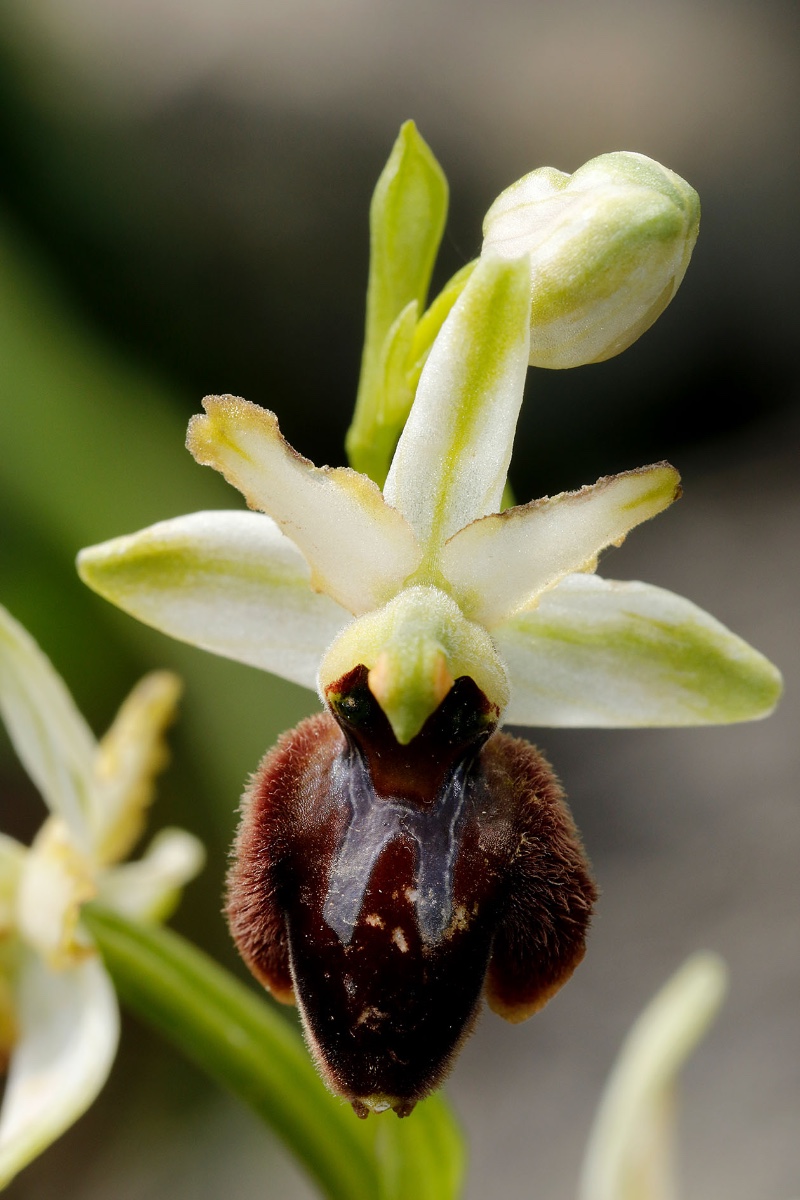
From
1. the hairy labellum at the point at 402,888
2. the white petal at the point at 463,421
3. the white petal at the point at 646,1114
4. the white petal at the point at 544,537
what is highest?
the white petal at the point at 463,421

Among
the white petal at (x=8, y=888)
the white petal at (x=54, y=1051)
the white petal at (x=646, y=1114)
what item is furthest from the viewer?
the white petal at (x=646, y=1114)

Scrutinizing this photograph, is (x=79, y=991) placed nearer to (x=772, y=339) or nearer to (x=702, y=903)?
(x=702, y=903)

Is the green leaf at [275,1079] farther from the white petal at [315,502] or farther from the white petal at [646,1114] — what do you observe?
the white petal at [315,502]

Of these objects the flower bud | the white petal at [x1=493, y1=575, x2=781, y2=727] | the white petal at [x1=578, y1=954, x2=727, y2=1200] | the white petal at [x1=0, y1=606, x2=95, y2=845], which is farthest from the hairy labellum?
the white petal at [x1=578, y1=954, x2=727, y2=1200]

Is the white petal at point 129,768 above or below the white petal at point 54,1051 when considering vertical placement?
above

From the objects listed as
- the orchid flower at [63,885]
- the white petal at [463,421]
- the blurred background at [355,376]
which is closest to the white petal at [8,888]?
the orchid flower at [63,885]

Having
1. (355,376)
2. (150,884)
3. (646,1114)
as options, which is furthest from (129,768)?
(355,376)

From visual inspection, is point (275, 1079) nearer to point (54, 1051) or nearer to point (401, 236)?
point (54, 1051)

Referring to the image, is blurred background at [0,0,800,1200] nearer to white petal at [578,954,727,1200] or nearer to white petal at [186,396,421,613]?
white petal at [578,954,727,1200]

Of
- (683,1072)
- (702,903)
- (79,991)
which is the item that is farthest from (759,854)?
(79,991)
